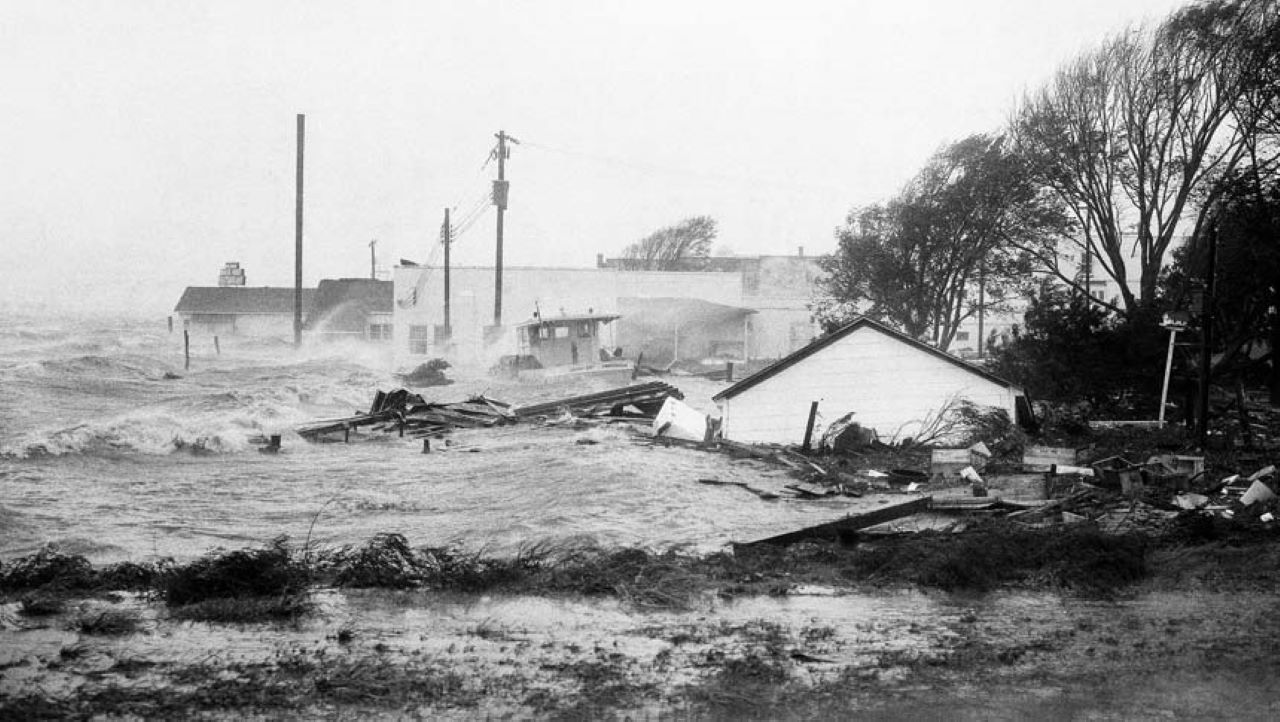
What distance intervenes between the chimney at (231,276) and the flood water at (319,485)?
174ft

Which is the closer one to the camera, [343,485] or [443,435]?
[343,485]

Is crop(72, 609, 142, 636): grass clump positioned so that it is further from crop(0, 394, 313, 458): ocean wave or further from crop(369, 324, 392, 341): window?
crop(369, 324, 392, 341): window

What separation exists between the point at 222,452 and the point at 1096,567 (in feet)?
61.2

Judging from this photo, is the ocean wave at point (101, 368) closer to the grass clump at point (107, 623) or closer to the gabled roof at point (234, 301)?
the gabled roof at point (234, 301)

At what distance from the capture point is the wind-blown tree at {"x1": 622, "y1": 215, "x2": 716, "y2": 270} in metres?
80.8

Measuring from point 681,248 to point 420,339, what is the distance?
101ft

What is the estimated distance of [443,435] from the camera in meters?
26.0

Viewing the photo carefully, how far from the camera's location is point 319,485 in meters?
18.3

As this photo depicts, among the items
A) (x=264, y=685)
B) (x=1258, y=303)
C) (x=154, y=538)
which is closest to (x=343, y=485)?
(x=154, y=538)

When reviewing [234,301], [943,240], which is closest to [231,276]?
[234,301]

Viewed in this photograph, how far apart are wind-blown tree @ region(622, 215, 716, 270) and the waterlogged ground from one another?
7202cm

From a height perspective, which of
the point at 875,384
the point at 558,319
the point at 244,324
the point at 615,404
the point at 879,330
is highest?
the point at 558,319

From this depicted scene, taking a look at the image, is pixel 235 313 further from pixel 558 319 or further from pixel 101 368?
pixel 558 319

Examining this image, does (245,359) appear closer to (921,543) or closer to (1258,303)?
(1258,303)
